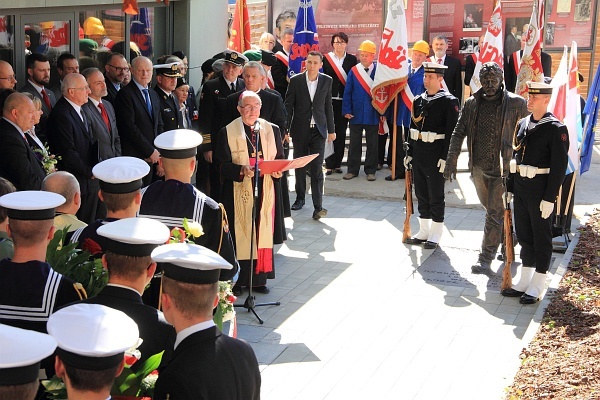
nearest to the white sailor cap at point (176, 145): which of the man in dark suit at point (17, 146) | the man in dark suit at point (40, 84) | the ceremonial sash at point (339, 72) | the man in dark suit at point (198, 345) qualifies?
the man in dark suit at point (17, 146)

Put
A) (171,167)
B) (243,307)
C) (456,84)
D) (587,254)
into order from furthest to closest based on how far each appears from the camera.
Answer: (456,84), (587,254), (243,307), (171,167)

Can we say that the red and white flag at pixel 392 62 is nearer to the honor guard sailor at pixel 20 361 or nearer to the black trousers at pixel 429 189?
the black trousers at pixel 429 189

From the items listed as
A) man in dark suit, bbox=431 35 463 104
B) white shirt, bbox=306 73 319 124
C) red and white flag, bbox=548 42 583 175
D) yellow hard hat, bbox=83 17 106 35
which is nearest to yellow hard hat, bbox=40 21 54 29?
yellow hard hat, bbox=83 17 106 35

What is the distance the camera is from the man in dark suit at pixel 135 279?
4.01 m

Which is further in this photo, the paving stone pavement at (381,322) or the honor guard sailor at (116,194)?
the paving stone pavement at (381,322)

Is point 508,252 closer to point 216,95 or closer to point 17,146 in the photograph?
point 216,95

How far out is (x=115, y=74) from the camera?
9.86 meters

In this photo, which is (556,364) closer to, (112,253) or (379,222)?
(112,253)

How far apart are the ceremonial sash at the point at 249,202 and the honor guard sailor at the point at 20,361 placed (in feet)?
18.1

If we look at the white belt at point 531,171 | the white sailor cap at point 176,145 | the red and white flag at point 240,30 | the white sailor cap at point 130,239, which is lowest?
the white belt at point 531,171

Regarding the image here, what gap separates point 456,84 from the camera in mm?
15273

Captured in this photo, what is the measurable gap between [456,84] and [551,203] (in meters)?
7.25

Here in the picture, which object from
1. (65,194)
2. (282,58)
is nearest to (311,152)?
(282,58)

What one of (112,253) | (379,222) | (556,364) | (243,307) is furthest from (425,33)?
(112,253)
